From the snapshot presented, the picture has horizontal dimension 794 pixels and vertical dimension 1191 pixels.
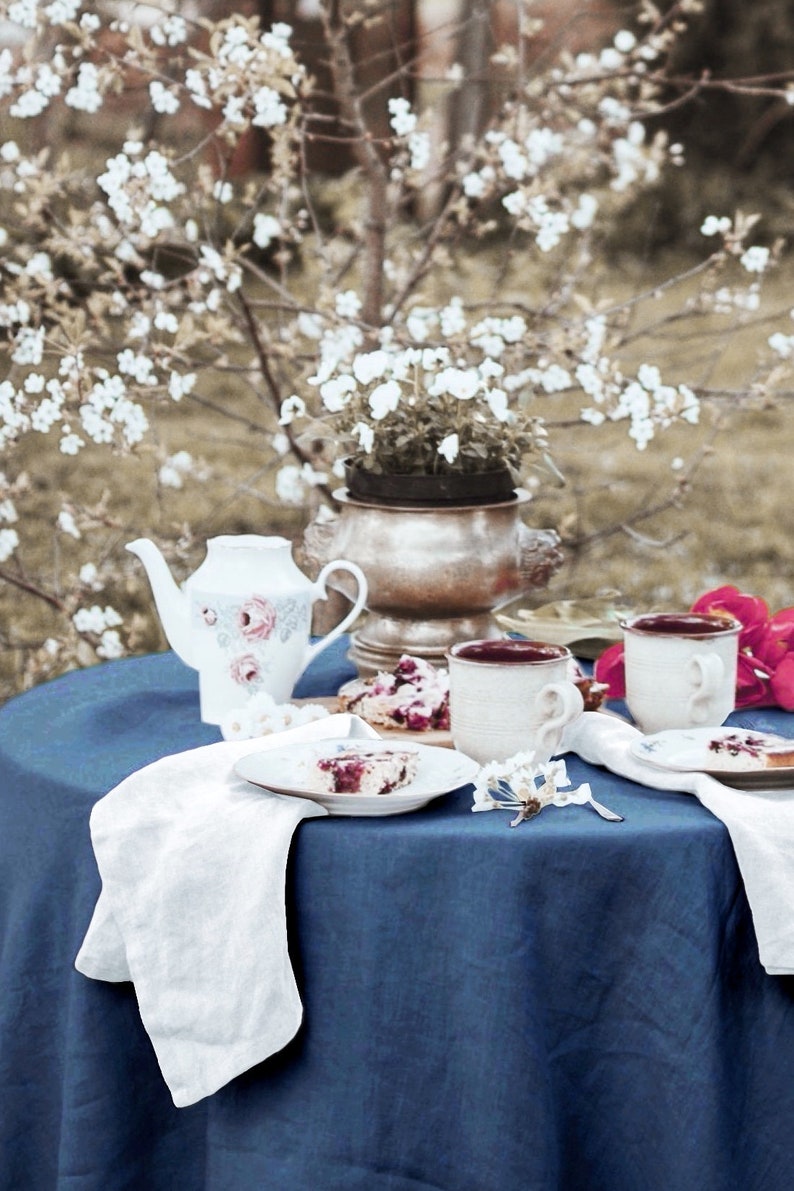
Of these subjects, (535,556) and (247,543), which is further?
(535,556)

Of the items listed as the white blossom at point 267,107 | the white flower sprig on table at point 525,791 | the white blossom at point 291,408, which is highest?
the white blossom at point 267,107

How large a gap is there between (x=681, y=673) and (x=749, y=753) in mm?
176

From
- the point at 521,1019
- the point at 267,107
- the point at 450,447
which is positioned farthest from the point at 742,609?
the point at 267,107

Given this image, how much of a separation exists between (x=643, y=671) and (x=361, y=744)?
1.10 feet

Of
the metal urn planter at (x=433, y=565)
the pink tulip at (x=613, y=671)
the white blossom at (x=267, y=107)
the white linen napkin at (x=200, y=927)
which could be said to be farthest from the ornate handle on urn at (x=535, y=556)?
the white blossom at (x=267, y=107)

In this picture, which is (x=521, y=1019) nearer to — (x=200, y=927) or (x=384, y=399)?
(x=200, y=927)

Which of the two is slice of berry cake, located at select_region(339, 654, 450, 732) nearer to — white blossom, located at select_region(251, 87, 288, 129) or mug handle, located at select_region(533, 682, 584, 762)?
mug handle, located at select_region(533, 682, 584, 762)

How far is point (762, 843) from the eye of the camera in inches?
54.6

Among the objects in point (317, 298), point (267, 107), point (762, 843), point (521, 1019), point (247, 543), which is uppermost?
point (267, 107)

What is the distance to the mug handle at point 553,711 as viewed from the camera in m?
1.54

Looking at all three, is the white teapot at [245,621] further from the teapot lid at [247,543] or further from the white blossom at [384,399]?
the white blossom at [384,399]

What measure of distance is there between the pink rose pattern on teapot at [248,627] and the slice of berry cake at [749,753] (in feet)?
1.74

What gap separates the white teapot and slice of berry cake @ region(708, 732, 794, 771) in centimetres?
53

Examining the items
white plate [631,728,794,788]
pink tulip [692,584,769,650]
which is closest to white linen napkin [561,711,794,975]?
white plate [631,728,794,788]
